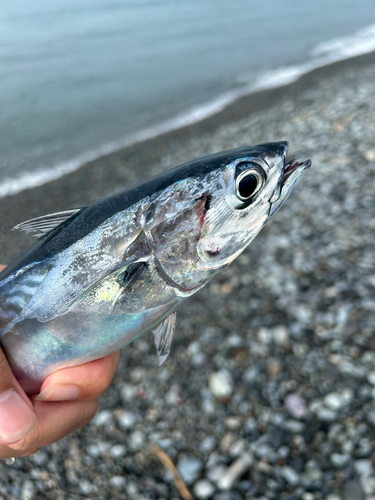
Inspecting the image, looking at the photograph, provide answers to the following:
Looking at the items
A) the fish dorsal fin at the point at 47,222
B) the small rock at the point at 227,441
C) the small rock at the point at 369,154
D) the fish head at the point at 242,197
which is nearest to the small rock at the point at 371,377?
the small rock at the point at 227,441

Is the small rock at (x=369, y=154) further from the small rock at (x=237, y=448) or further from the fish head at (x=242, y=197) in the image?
the fish head at (x=242, y=197)

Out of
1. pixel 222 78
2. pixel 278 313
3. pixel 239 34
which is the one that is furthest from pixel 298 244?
pixel 239 34

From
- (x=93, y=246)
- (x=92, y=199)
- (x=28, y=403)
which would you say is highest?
(x=93, y=246)

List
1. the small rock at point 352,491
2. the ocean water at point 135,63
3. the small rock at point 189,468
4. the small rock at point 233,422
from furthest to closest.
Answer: the ocean water at point 135,63 → the small rock at point 233,422 → the small rock at point 189,468 → the small rock at point 352,491

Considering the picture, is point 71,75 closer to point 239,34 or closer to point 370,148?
point 239,34

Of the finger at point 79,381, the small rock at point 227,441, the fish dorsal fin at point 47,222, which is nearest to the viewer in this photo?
the fish dorsal fin at point 47,222

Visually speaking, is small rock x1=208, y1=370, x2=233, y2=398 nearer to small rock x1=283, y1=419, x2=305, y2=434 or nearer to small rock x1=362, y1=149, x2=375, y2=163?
small rock x1=283, y1=419, x2=305, y2=434

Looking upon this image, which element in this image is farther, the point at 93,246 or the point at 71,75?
the point at 71,75

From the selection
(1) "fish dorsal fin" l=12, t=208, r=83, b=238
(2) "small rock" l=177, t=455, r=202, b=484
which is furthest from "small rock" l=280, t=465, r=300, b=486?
(1) "fish dorsal fin" l=12, t=208, r=83, b=238
